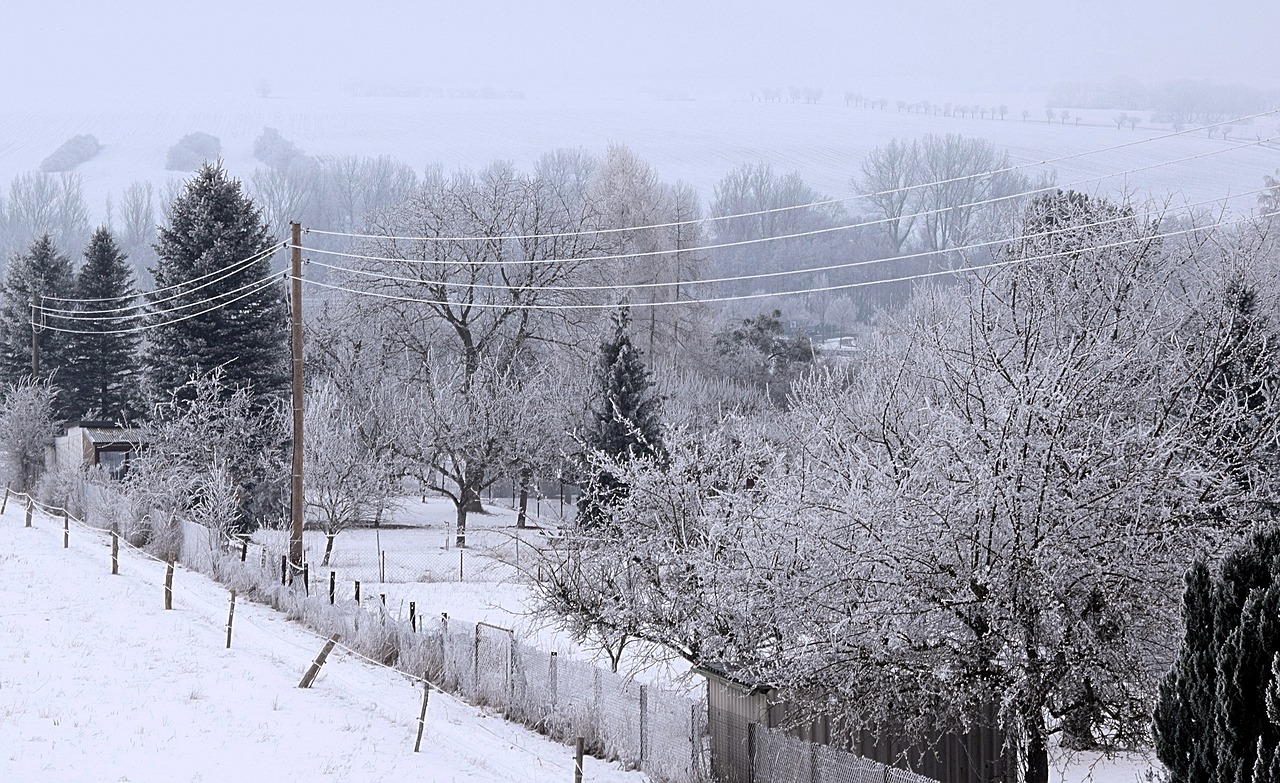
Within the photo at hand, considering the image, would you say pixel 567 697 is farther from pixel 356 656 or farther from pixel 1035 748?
pixel 1035 748

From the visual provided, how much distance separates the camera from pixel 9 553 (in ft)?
94.9

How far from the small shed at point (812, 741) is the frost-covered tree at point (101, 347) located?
1709 inches

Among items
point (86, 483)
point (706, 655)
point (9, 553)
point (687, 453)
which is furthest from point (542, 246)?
point (706, 655)

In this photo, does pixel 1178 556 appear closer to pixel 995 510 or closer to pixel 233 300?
pixel 995 510

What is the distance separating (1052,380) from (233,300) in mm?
34135

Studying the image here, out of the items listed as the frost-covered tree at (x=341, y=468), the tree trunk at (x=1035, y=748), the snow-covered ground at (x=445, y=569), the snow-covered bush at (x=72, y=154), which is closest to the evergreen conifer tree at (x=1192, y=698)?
the tree trunk at (x=1035, y=748)

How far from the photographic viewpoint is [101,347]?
2029 inches

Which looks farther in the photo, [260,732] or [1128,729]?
[260,732]

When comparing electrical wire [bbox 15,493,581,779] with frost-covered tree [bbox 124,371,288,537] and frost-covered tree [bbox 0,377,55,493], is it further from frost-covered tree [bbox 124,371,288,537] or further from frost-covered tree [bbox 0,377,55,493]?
frost-covered tree [bbox 0,377,55,493]

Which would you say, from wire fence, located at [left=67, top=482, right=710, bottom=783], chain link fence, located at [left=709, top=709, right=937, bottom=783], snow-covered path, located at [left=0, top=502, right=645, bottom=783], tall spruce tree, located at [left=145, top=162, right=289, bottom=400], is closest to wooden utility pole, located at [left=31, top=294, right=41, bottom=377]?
tall spruce tree, located at [left=145, top=162, right=289, bottom=400]

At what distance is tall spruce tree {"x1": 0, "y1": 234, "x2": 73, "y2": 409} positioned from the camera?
5172 centimetres

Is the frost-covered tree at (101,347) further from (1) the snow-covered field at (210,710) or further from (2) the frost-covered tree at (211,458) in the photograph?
(1) the snow-covered field at (210,710)

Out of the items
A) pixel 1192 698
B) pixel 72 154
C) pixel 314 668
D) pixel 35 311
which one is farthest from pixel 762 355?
pixel 72 154

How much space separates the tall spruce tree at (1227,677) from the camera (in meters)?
7.15
